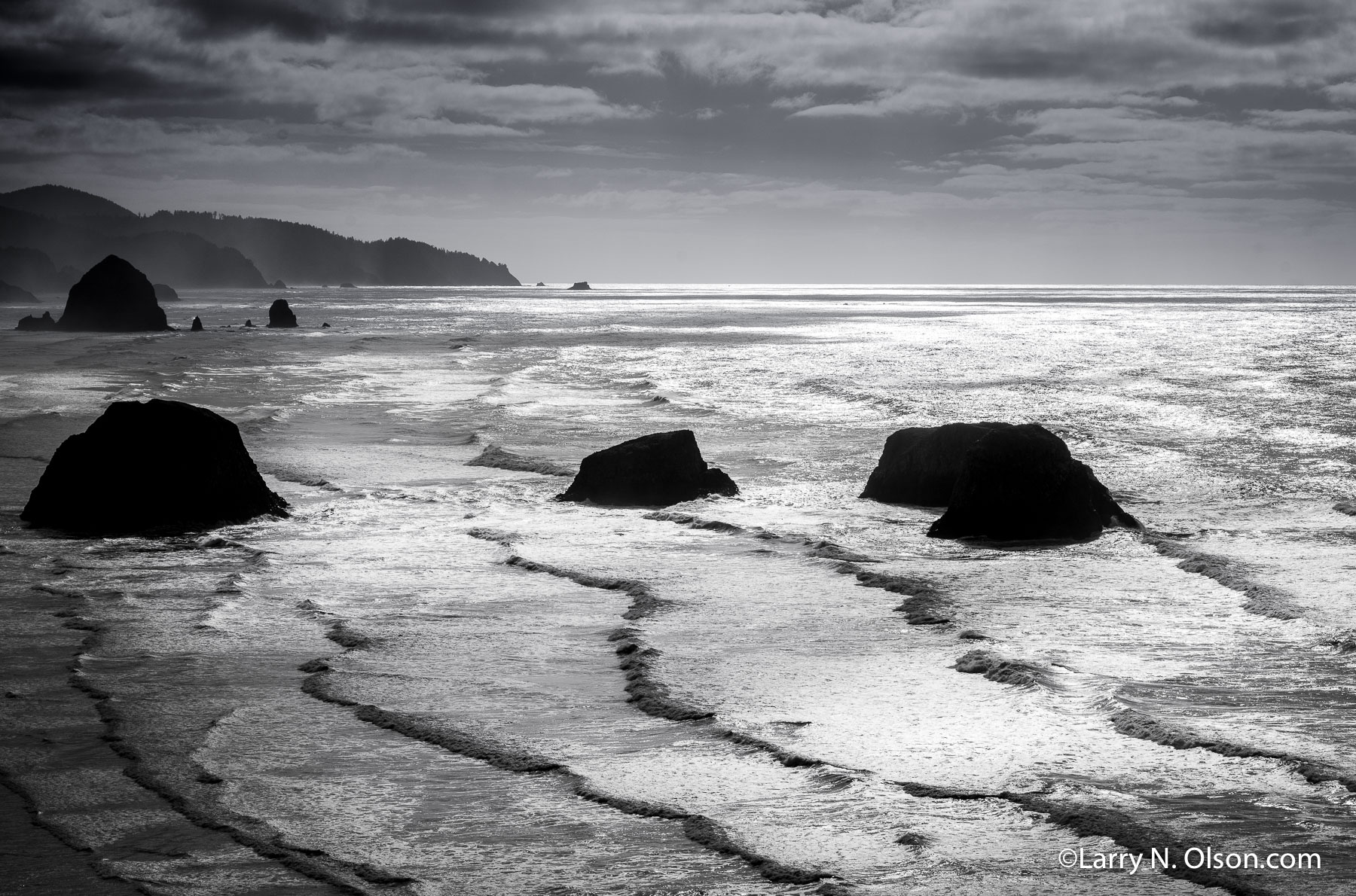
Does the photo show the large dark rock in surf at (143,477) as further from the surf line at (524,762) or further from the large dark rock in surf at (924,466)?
the large dark rock in surf at (924,466)

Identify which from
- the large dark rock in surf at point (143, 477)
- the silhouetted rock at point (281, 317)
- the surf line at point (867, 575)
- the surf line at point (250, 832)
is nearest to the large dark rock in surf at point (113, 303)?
the silhouetted rock at point (281, 317)

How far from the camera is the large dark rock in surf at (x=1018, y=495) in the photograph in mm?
11180

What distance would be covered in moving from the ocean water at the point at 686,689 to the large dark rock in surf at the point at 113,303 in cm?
6392

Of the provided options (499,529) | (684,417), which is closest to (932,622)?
(499,529)

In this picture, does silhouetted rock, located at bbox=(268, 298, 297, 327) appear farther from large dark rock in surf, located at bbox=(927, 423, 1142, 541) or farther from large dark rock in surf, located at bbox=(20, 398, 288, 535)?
large dark rock in surf, located at bbox=(927, 423, 1142, 541)

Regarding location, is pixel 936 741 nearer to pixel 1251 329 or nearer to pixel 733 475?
pixel 733 475

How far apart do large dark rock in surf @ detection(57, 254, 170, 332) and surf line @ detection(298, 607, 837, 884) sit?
71869 mm

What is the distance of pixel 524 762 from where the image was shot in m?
5.46

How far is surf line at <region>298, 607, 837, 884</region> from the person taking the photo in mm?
4383

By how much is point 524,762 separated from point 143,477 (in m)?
7.54

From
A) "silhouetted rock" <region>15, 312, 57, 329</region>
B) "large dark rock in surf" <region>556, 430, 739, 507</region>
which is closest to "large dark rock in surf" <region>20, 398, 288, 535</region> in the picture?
"large dark rock in surf" <region>556, 430, 739, 507</region>

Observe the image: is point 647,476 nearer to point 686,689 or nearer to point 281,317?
point 686,689

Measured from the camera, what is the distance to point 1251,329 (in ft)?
218

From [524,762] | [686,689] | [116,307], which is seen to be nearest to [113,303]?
[116,307]
